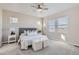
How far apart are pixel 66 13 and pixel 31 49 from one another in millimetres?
1086

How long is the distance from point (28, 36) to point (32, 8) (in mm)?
618

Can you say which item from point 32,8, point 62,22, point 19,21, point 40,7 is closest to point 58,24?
point 62,22

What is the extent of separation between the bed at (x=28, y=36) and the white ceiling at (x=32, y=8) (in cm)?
38

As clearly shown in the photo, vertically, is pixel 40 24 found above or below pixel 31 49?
above

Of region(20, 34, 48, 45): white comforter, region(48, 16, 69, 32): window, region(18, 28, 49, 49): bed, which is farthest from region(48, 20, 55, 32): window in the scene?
region(20, 34, 48, 45): white comforter

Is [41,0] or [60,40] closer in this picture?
[41,0]

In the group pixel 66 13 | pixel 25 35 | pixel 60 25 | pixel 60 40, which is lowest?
pixel 60 40

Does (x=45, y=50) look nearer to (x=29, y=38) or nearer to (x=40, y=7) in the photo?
(x=29, y=38)

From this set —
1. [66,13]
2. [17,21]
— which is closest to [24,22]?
[17,21]

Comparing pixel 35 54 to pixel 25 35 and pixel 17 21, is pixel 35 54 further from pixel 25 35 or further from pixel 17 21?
pixel 17 21

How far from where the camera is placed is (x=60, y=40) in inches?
69.9

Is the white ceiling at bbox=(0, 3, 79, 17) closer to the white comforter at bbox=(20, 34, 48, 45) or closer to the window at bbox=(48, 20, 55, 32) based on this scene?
the window at bbox=(48, 20, 55, 32)

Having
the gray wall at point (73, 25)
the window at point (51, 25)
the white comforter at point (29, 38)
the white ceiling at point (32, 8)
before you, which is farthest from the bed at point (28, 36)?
the gray wall at point (73, 25)

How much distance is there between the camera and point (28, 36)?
1.74 m
